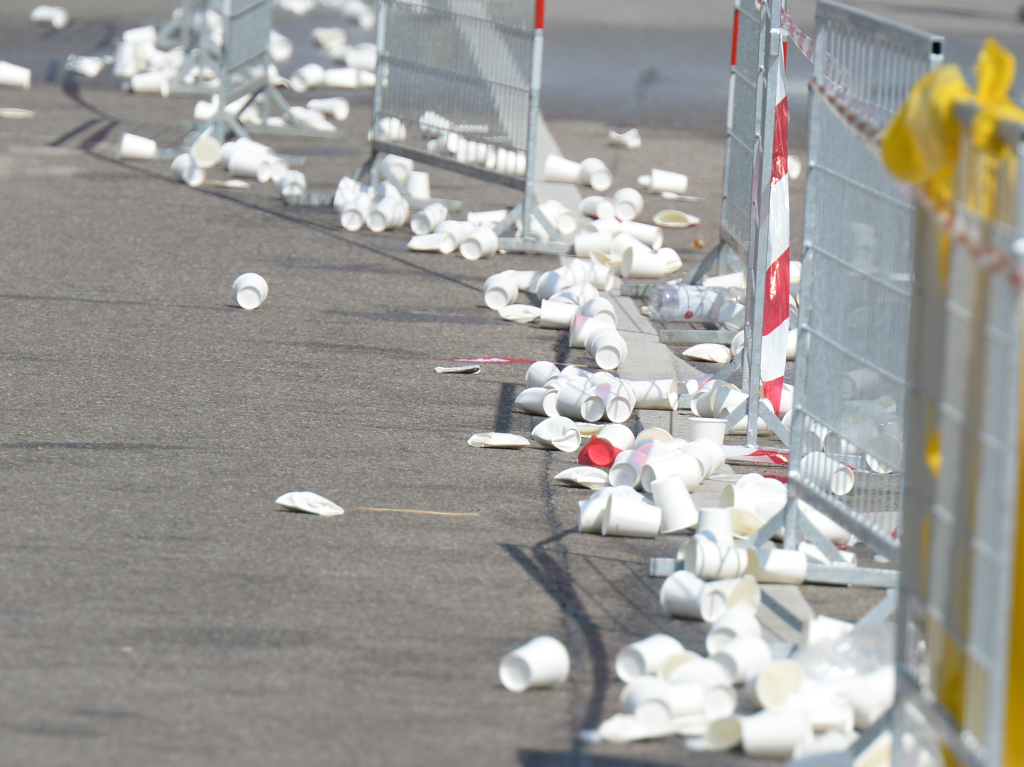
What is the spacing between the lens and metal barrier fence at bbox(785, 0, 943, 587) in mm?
4219

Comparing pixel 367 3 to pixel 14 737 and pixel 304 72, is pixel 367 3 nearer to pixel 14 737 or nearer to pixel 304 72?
pixel 304 72

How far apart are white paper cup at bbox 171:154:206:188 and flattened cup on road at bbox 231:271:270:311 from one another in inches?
154

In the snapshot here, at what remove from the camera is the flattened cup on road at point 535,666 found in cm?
403

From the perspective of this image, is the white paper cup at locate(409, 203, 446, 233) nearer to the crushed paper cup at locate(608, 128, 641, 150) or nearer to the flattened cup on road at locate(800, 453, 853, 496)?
the crushed paper cup at locate(608, 128, 641, 150)

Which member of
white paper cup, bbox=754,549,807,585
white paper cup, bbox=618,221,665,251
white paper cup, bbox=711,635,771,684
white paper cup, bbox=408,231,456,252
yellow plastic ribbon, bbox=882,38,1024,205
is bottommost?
white paper cup, bbox=754,549,807,585

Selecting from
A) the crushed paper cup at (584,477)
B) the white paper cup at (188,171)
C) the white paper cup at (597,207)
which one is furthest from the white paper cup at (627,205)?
the crushed paper cup at (584,477)

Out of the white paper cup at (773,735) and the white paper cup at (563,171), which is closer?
A: the white paper cup at (773,735)

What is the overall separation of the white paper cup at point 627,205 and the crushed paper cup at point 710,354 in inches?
140

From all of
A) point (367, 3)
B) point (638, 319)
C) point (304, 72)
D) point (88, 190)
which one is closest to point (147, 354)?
point (638, 319)

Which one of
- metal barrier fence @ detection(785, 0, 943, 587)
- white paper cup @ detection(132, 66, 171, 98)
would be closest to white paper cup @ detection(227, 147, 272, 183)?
white paper cup @ detection(132, 66, 171, 98)

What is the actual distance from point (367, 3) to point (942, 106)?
89.6 feet

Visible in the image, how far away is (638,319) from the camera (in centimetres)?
880

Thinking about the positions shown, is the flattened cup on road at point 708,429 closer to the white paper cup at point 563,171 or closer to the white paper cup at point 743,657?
the white paper cup at point 743,657

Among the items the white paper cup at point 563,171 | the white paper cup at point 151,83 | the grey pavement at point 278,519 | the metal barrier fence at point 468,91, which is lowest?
the grey pavement at point 278,519
